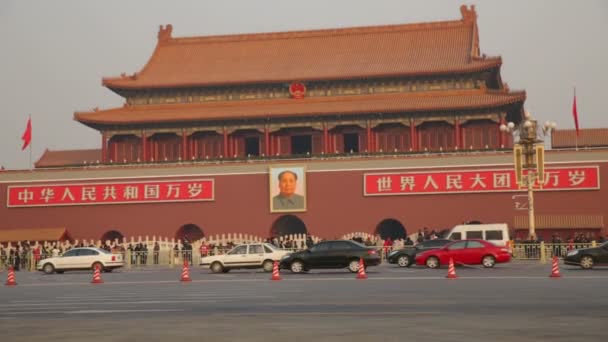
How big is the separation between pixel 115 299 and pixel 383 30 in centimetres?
3967

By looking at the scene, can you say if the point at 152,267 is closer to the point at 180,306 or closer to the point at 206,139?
the point at 206,139

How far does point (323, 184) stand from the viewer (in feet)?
160

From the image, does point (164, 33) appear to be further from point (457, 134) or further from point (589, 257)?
point (589, 257)

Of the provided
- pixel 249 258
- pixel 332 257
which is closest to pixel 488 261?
pixel 332 257

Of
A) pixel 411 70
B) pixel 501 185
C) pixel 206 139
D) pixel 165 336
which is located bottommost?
pixel 165 336

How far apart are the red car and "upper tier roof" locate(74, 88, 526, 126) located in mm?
18553

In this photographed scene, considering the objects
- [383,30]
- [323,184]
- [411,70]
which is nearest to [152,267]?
[323,184]

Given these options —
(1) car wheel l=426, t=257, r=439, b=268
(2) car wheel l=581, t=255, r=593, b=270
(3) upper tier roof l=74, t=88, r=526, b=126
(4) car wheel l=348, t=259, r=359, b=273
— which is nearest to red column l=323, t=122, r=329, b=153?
(3) upper tier roof l=74, t=88, r=526, b=126

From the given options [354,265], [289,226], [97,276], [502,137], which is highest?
[502,137]

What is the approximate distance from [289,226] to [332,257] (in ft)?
71.4

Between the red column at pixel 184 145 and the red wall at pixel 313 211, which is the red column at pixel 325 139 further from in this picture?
the red column at pixel 184 145

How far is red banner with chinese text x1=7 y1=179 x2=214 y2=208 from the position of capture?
163 ft

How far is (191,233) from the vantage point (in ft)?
166

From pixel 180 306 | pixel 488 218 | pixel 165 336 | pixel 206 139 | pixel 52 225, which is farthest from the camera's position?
pixel 206 139
